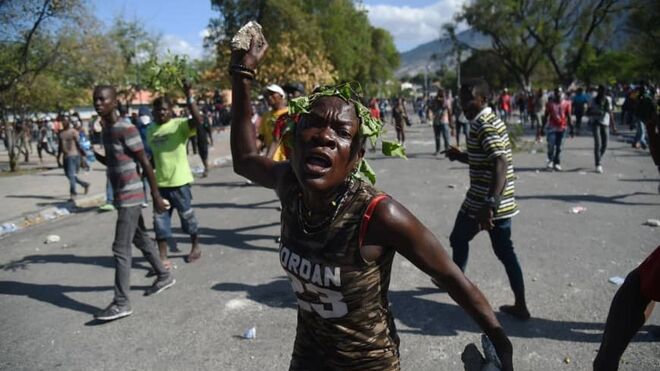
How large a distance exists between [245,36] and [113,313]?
3.37 meters

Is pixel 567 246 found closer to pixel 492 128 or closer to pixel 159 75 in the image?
pixel 492 128

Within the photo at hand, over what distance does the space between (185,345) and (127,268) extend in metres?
1.09

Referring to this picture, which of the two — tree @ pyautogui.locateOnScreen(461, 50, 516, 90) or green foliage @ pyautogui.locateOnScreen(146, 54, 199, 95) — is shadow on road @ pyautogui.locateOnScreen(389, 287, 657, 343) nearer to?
green foliage @ pyautogui.locateOnScreen(146, 54, 199, 95)

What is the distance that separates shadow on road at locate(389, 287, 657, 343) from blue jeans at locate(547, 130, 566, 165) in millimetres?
7794

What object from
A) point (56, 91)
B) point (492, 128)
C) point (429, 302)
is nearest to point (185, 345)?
point (429, 302)

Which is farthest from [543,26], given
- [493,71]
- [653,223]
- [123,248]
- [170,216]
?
[123,248]

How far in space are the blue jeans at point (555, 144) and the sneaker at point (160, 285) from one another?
9.13m

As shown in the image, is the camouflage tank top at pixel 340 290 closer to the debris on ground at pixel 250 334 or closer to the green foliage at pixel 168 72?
the debris on ground at pixel 250 334

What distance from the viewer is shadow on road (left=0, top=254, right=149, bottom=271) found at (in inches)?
246

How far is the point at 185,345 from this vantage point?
3982 millimetres

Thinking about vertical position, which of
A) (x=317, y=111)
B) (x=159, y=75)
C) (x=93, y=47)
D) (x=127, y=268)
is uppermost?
(x=93, y=47)

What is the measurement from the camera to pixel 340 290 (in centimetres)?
188

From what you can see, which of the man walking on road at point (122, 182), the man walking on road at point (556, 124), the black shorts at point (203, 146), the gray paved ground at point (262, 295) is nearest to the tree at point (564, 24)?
the man walking on road at point (556, 124)

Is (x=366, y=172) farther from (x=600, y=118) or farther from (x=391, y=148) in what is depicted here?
(x=600, y=118)
